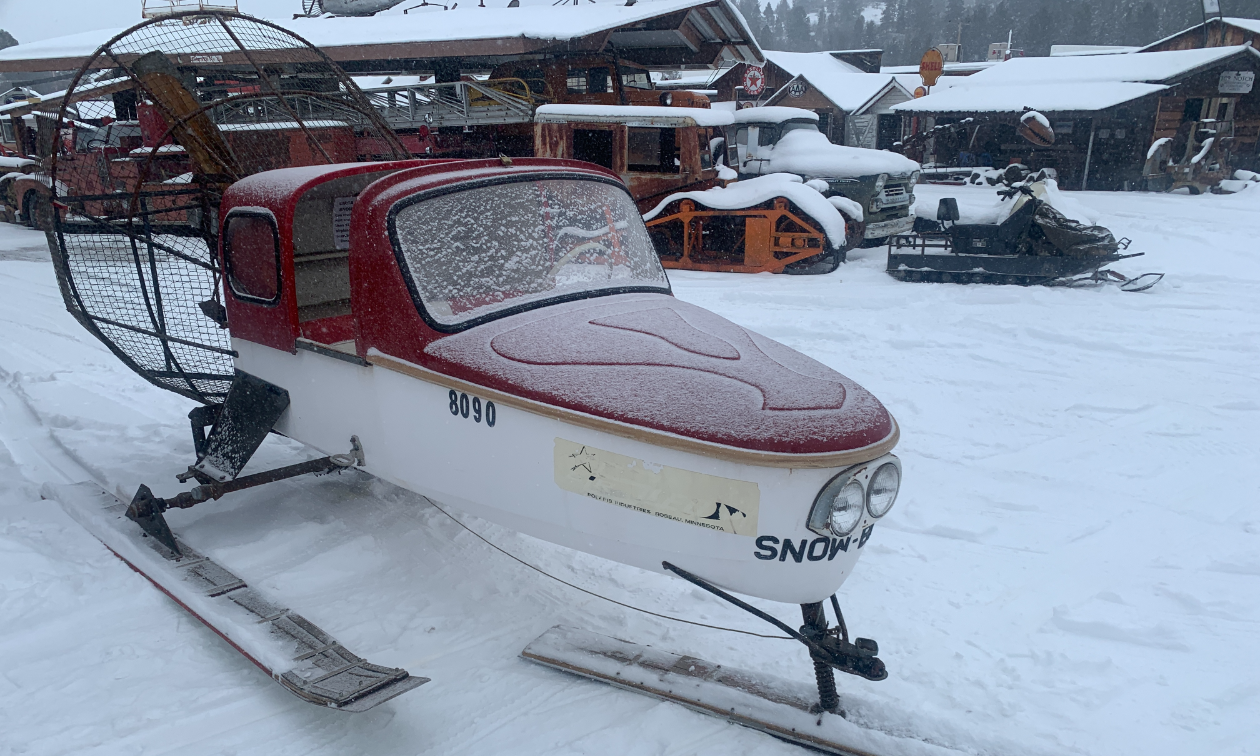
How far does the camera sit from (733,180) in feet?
45.5

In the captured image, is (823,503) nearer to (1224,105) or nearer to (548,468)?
(548,468)

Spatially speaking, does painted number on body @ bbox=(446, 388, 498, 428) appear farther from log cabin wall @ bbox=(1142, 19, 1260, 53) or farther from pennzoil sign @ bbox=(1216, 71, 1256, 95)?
log cabin wall @ bbox=(1142, 19, 1260, 53)

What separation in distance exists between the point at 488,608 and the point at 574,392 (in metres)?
1.46

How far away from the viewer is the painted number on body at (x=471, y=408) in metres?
3.01

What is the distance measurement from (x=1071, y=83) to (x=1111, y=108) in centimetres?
288

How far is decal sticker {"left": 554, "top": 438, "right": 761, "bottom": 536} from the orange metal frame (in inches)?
376

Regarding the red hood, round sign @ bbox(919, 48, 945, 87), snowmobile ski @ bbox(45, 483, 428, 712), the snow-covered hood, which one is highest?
round sign @ bbox(919, 48, 945, 87)

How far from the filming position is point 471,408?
10.1 feet

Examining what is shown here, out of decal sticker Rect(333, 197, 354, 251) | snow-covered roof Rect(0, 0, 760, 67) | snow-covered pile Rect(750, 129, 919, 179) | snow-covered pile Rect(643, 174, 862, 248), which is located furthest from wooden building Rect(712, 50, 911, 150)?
decal sticker Rect(333, 197, 354, 251)

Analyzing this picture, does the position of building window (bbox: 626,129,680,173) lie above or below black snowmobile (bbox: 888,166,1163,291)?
above

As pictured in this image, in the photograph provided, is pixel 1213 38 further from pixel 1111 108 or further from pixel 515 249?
pixel 515 249

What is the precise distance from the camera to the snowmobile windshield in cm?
334

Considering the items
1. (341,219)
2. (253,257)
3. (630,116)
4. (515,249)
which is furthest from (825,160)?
(253,257)

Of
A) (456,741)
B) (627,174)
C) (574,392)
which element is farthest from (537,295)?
(627,174)
